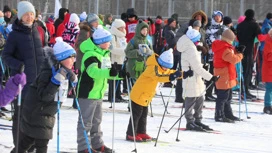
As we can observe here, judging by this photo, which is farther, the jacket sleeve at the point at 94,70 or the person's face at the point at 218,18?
the person's face at the point at 218,18

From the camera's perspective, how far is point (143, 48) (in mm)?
10312

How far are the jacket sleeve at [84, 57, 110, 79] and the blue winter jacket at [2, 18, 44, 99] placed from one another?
0.51 metres

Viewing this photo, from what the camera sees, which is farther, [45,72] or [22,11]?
[22,11]

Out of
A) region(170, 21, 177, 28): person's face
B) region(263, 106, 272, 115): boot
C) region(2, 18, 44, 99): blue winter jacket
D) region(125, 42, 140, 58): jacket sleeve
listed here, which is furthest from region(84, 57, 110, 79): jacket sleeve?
region(170, 21, 177, 28): person's face

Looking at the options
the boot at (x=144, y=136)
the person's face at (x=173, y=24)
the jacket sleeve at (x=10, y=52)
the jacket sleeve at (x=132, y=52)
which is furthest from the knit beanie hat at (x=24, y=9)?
the person's face at (x=173, y=24)

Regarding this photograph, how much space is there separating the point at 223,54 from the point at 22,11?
4.28 m

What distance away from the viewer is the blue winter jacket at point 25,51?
709cm

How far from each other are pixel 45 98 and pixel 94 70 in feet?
3.21

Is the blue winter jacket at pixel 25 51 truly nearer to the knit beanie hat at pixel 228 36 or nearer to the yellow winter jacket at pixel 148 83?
the yellow winter jacket at pixel 148 83

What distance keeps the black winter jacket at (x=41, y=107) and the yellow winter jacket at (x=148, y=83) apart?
208cm

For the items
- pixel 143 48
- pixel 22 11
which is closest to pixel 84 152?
pixel 22 11

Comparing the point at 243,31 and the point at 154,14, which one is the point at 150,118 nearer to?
the point at 243,31

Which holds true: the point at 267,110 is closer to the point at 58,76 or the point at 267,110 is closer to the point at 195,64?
the point at 195,64

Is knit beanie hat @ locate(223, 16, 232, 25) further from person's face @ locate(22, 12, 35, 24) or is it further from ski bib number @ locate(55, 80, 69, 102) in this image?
ski bib number @ locate(55, 80, 69, 102)
